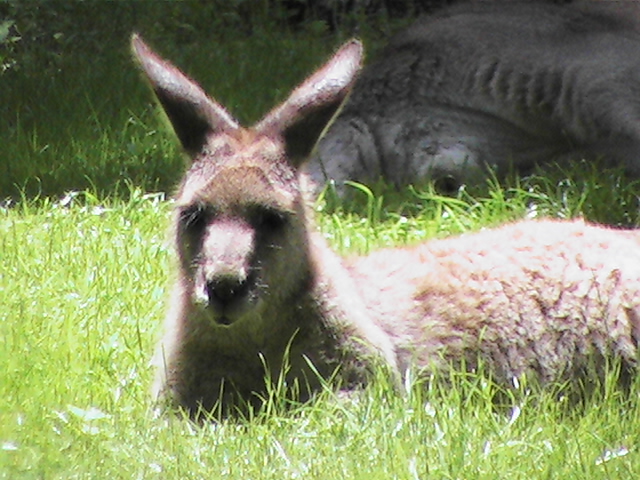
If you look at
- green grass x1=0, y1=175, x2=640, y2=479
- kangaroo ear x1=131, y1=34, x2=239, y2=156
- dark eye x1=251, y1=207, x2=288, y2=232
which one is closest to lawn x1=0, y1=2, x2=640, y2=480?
green grass x1=0, y1=175, x2=640, y2=479

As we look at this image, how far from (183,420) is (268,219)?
0.65 meters

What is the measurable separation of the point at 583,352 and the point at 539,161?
2697 millimetres

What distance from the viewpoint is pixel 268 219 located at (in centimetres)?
434

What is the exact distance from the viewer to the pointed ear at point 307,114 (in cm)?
446

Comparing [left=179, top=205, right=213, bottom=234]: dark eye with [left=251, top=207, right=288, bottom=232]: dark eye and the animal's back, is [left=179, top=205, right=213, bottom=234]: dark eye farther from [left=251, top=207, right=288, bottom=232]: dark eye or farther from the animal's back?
the animal's back

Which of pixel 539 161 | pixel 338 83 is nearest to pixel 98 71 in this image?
pixel 539 161

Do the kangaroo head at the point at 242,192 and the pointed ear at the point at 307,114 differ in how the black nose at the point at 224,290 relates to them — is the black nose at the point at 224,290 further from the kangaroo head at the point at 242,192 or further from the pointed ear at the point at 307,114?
the pointed ear at the point at 307,114

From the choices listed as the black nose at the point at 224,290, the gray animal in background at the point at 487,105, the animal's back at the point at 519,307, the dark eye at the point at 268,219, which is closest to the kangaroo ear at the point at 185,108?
the dark eye at the point at 268,219

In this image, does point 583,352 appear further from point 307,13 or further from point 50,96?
point 307,13

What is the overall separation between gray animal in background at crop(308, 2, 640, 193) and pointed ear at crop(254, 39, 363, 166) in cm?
234

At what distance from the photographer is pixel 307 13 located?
11.0m

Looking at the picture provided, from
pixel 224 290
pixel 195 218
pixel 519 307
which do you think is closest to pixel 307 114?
pixel 195 218

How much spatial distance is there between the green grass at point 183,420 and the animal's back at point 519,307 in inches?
5.1

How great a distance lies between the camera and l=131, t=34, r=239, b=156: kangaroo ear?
14.6ft
